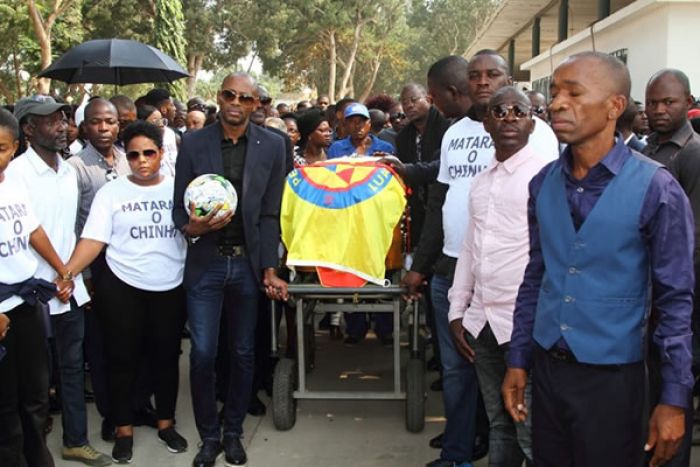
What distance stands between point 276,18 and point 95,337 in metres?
34.8

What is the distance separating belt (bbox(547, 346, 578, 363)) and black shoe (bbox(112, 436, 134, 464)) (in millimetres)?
2978

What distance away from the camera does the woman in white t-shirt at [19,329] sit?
3.65 m

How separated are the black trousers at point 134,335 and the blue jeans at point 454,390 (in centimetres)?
156

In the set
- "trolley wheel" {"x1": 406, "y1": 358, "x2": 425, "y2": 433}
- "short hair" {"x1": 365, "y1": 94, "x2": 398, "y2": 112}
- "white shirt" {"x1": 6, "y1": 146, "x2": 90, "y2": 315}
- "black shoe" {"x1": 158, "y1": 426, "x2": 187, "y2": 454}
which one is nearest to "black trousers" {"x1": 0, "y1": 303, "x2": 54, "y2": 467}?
"white shirt" {"x1": 6, "y1": 146, "x2": 90, "y2": 315}

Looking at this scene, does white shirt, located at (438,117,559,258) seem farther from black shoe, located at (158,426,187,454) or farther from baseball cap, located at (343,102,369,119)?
baseball cap, located at (343,102,369,119)

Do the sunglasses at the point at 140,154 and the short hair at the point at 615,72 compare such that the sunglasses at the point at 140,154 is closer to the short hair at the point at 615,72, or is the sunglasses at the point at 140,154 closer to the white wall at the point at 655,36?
the short hair at the point at 615,72

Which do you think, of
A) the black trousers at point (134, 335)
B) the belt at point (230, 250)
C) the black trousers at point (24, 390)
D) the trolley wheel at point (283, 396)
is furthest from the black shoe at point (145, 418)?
the belt at point (230, 250)

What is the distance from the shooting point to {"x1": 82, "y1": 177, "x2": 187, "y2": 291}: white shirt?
4457 millimetres

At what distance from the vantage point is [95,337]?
4.90 m

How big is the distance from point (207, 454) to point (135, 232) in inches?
53.9

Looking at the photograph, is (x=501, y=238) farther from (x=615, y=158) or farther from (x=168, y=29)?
(x=168, y=29)

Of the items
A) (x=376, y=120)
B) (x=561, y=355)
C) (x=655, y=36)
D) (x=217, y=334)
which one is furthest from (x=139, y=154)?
(x=655, y=36)

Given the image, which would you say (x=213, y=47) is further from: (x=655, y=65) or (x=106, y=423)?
(x=106, y=423)

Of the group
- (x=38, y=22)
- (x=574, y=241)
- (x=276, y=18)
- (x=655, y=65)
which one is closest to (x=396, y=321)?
(x=574, y=241)
